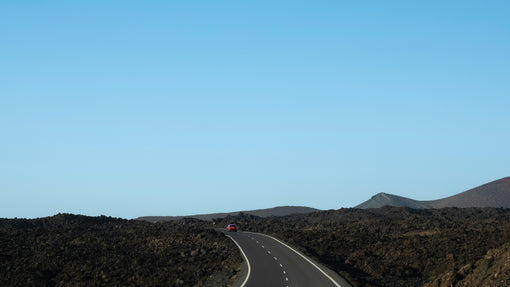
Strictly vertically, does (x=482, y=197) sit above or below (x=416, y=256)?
above

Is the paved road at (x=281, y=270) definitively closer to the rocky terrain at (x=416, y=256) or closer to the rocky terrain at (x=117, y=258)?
the rocky terrain at (x=117, y=258)

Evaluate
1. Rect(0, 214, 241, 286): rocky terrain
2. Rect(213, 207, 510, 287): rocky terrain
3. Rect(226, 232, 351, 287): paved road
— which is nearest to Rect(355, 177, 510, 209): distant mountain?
Rect(213, 207, 510, 287): rocky terrain

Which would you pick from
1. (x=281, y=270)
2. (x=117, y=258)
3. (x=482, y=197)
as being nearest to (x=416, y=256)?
(x=281, y=270)

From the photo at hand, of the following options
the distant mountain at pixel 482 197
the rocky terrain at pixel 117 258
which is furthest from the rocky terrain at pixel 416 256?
the distant mountain at pixel 482 197

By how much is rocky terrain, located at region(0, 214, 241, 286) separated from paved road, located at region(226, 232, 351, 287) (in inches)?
69.9

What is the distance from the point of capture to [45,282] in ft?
194

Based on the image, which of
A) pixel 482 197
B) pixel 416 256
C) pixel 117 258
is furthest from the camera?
pixel 482 197

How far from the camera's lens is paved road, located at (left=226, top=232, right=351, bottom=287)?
4355 centimetres

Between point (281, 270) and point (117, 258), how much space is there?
24748 millimetres

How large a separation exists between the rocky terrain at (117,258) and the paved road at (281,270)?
1.78 metres

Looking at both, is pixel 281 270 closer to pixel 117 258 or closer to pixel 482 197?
pixel 117 258

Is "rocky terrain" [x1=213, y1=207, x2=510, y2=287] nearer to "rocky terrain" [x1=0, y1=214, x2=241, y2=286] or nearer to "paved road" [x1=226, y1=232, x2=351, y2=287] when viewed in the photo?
"paved road" [x1=226, y1=232, x2=351, y2=287]

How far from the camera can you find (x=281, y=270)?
49.4 m

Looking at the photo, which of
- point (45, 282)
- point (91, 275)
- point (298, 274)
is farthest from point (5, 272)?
point (298, 274)
